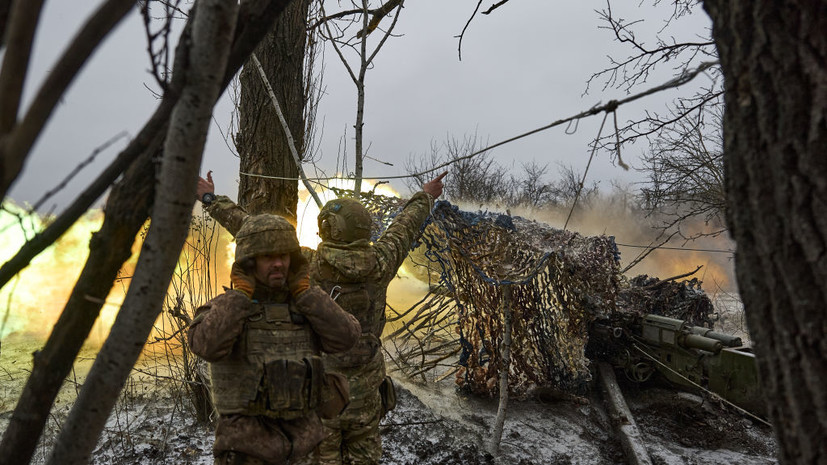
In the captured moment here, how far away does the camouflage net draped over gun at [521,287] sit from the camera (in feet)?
16.6

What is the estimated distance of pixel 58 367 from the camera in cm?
117

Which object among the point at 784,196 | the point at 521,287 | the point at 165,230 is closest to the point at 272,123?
the point at 521,287

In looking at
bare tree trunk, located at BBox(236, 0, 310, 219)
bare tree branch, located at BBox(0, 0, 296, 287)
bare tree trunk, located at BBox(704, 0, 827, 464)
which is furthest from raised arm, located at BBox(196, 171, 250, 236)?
bare tree trunk, located at BBox(704, 0, 827, 464)

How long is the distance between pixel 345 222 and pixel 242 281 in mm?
1033

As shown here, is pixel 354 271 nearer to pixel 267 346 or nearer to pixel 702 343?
pixel 267 346

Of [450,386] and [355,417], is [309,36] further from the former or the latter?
[450,386]

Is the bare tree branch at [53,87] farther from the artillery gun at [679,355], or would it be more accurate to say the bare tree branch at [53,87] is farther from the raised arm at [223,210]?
the artillery gun at [679,355]

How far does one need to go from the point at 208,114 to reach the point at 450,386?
6.09 metres

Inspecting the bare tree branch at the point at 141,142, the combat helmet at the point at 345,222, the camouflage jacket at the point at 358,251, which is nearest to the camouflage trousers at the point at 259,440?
the camouflage jacket at the point at 358,251

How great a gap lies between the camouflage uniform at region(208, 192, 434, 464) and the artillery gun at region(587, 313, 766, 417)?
139 inches

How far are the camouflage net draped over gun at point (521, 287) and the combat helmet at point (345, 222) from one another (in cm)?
137

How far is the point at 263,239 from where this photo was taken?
262 centimetres

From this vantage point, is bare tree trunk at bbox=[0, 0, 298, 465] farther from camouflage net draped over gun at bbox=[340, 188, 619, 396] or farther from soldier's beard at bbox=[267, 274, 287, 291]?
camouflage net draped over gun at bbox=[340, 188, 619, 396]

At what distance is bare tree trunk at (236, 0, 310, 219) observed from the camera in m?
4.40
